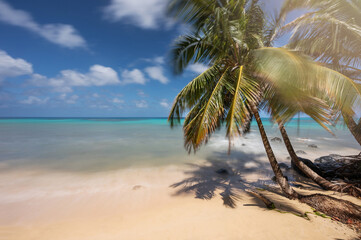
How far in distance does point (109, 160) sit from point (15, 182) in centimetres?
388

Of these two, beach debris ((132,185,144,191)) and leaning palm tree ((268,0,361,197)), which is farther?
beach debris ((132,185,144,191))

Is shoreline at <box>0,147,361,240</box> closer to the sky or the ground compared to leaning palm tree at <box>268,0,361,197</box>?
closer to the ground

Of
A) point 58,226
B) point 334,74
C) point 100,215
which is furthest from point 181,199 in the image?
point 334,74

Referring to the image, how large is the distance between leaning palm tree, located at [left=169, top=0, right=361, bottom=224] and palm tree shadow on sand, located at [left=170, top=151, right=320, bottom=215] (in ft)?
3.41

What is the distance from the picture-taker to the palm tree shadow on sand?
465cm

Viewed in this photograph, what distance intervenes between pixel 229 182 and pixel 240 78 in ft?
14.3

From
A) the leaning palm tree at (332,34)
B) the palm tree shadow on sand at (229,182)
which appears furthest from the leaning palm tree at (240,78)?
the palm tree shadow on sand at (229,182)

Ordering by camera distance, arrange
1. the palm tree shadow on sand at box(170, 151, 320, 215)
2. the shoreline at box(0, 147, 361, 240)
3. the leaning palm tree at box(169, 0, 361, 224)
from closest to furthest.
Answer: the leaning palm tree at box(169, 0, 361, 224), the shoreline at box(0, 147, 361, 240), the palm tree shadow on sand at box(170, 151, 320, 215)

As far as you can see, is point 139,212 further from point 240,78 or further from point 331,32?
point 331,32

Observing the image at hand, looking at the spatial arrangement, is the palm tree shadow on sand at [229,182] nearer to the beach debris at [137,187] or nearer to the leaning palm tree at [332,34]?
the beach debris at [137,187]

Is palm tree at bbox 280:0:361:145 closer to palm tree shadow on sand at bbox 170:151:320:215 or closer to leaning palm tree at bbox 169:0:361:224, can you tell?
leaning palm tree at bbox 169:0:361:224

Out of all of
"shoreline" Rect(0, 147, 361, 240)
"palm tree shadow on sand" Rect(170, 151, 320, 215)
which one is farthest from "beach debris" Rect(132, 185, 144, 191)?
"palm tree shadow on sand" Rect(170, 151, 320, 215)

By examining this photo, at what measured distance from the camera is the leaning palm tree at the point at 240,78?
277 cm

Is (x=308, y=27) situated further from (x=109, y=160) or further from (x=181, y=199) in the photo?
(x=109, y=160)
